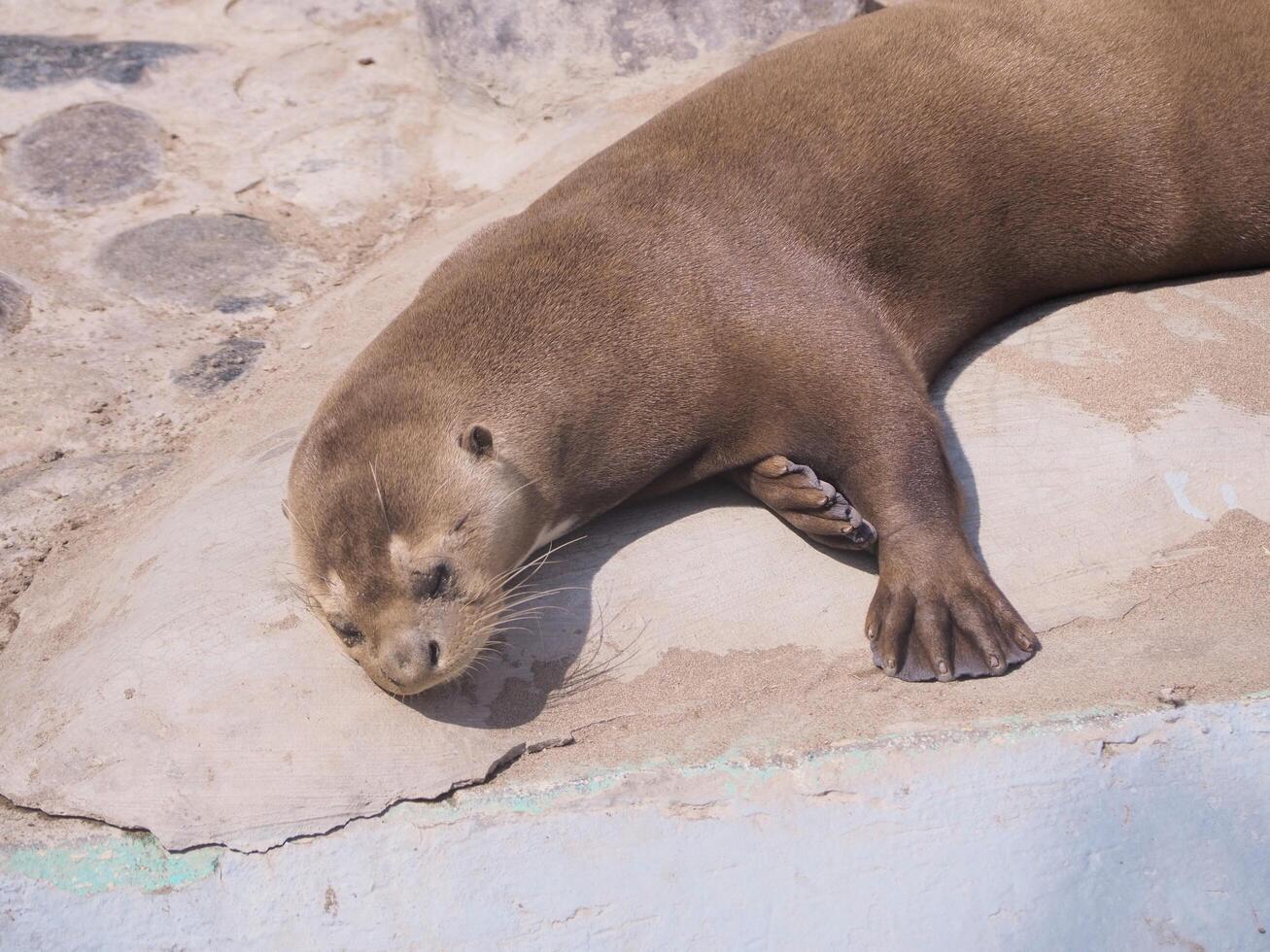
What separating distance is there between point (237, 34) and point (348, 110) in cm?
95

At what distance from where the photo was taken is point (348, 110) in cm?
541

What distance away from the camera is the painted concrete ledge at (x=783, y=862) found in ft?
7.70

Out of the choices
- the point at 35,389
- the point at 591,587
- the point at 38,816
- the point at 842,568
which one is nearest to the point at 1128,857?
the point at 842,568

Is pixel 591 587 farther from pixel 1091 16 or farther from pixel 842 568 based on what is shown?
pixel 1091 16

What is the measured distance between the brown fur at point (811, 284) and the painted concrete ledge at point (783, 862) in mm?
335

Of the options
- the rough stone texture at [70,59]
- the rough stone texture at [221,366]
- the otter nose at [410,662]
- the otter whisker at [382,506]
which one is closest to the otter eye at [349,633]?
the otter nose at [410,662]

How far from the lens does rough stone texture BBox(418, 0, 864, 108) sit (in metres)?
4.95

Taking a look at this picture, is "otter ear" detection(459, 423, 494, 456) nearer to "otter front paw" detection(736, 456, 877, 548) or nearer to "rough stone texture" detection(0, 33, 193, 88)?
"otter front paw" detection(736, 456, 877, 548)

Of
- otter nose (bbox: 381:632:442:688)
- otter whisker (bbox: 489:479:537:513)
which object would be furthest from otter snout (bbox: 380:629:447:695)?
otter whisker (bbox: 489:479:537:513)

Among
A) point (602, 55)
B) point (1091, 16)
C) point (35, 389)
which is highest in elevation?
point (1091, 16)

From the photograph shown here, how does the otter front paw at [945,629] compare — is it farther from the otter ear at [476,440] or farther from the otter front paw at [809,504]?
the otter ear at [476,440]

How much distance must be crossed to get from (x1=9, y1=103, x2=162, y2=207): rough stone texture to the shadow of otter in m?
2.87

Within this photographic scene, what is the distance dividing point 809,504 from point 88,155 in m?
3.62

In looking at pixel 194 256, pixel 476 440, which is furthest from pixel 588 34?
pixel 476 440
